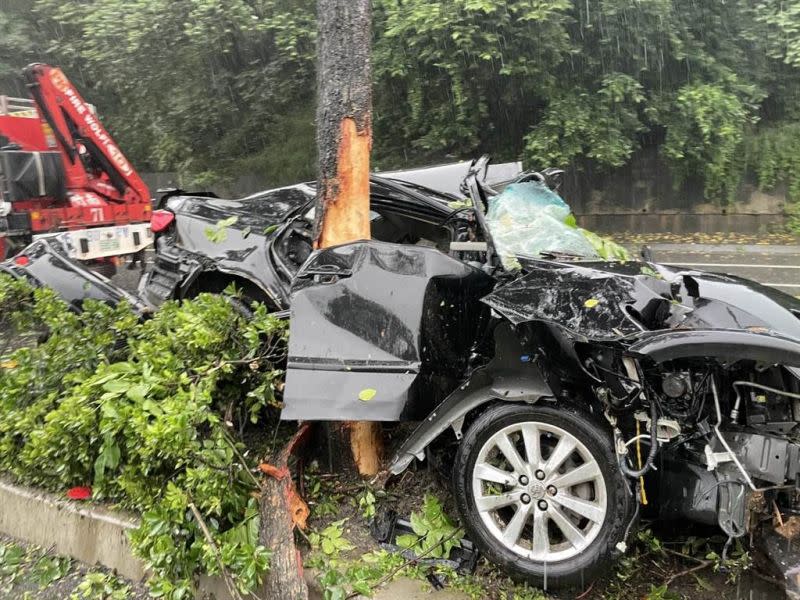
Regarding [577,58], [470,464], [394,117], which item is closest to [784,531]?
[470,464]

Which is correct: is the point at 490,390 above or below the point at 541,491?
above

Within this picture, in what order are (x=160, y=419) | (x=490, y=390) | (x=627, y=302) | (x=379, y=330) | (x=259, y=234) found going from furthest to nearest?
(x=259, y=234) → (x=379, y=330) → (x=160, y=419) → (x=490, y=390) → (x=627, y=302)

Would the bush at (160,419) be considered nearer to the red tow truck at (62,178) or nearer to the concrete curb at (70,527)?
the concrete curb at (70,527)

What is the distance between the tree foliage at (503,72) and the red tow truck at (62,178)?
538 centimetres

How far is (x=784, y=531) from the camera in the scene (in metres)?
2.59

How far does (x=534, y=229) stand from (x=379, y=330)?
49.2 inches

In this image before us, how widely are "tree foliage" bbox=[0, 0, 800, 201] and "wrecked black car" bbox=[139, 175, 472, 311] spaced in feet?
23.1

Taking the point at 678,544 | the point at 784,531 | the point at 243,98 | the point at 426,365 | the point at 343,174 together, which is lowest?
the point at 678,544

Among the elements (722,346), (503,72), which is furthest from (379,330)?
(503,72)

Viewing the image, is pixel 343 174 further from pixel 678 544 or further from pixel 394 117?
pixel 394 117

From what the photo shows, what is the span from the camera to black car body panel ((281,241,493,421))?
10.1ft

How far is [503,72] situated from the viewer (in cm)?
1211

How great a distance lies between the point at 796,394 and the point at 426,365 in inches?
64.3

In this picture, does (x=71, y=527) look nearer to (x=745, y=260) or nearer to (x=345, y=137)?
(x=345, y=137)
